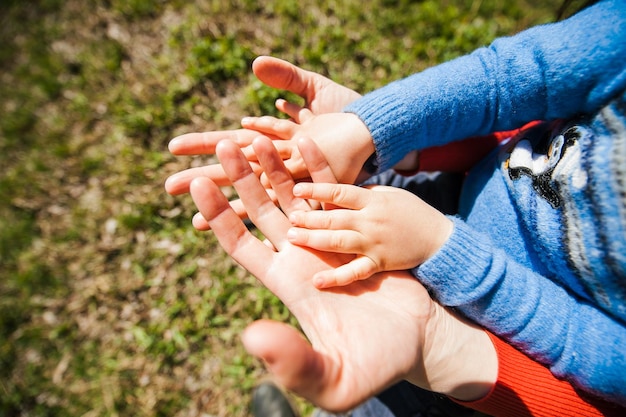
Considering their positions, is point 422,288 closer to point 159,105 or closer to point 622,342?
point 622,342

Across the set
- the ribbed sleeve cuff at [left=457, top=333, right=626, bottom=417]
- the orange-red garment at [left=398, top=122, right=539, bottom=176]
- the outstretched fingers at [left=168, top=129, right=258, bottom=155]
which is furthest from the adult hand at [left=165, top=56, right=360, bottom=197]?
the ribbed sleeve cuff at [left=457, top=333, right=626, bottom=417]

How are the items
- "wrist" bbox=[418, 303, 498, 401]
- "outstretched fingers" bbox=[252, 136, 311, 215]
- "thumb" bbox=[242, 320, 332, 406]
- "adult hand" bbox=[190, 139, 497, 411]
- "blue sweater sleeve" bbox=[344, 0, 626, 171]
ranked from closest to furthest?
"thumb" bbox=[242, 320, 332, 406] < "adult hand" bbox=[190, 139, 497, 411] < "blue sweater sleeve" bbox=[344, 0, 626, 171] < "wrist" bbox=[418, 303, 498, 401] < "outstretched fingers" bbox=[252, 136, 311, 215]

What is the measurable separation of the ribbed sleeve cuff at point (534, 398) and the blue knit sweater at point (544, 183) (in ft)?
0.21

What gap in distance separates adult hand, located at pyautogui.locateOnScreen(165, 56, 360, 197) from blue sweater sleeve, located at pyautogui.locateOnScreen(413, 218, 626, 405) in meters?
0.80

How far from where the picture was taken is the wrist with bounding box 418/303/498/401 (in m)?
1.24

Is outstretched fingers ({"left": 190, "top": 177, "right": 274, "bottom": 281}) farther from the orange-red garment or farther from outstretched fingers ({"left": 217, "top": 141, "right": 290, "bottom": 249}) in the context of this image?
the orange-red garment

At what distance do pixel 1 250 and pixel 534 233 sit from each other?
300 cm

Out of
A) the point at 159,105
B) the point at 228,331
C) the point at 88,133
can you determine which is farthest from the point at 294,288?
the point at 88,133

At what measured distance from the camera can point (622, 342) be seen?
114 cm

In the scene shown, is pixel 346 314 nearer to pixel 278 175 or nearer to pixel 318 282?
pixel 318 282

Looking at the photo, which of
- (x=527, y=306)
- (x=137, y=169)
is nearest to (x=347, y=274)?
(x=527, y=306)

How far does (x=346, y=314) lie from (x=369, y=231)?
27 cm

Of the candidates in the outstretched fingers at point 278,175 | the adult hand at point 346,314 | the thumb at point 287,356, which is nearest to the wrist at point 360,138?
the adult hand at point 346,314

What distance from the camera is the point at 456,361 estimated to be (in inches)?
Answer: 49.1
